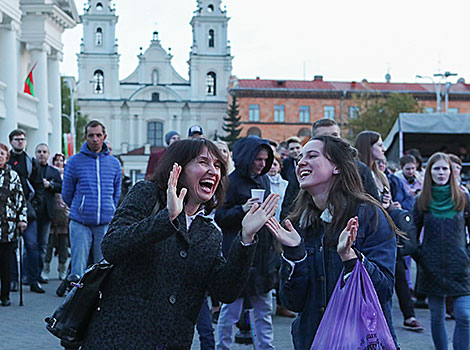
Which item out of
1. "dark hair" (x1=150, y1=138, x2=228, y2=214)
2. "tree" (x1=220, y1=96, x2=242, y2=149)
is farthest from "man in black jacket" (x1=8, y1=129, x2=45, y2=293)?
"tree" (x1=220, y1=96, x2=242, y2=149)

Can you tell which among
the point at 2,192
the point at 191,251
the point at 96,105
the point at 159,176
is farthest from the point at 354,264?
the point at 96,105

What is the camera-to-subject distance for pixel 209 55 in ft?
328

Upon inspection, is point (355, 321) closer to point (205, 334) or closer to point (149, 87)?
point (205, 334)

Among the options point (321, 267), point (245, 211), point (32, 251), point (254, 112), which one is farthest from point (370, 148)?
point (254, 112)

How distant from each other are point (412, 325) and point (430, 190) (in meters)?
2.21

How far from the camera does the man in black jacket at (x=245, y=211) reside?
6.43 metres

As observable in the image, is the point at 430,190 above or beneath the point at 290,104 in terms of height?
beneath

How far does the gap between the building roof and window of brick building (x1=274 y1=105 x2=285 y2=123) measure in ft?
6.34

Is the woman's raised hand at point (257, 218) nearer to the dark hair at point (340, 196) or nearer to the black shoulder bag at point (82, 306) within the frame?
the dark hair at point (340, 196)

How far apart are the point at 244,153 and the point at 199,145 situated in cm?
323

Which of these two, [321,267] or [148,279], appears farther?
[321,267]

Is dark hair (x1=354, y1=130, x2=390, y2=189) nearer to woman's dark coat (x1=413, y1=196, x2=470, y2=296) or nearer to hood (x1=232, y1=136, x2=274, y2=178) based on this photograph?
woman's dark coat (x1=413, y1=196, x2=470, y2=296)

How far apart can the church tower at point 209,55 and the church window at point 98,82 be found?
12204 mm

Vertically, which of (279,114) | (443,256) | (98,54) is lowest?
(443,256)
